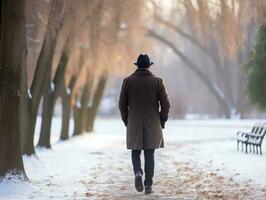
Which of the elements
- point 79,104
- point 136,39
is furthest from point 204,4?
point 79,104

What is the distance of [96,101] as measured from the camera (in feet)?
116

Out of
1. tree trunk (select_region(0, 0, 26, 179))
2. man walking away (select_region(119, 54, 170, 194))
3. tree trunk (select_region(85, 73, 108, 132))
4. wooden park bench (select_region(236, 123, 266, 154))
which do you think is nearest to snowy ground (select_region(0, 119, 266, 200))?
wooden park bench (select_region(236, 123, 266, 154))

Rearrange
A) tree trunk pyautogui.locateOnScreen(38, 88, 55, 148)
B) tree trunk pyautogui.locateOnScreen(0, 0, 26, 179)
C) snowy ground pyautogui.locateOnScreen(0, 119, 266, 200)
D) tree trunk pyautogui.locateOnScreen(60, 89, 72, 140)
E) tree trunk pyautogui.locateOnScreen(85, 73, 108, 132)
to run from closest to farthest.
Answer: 1. snowy ground pyautogui.locateOnScreen(0, 119, 266, 200)
2. tree trunk pyautogui.locateOnScreen(0, 0, 26, 179)
3. tree trunk pyautogui.locateOnScreen(38, 88, 55, 148)
4. tree trunk pyautogui.locateOnScreen(60, 89, 72, 140)
5. tree trunk pyautogui.locateOnScreen(85, 73, 108, 132)

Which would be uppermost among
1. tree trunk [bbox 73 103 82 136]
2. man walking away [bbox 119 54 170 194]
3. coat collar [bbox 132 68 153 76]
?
coat collar [bbox 132 68 153 76]

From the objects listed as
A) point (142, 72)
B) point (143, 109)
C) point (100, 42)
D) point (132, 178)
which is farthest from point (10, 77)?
point (100, 42)

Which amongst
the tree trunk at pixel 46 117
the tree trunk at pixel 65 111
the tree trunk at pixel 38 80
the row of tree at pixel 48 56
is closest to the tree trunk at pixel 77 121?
the row of tree at pixel 48 56

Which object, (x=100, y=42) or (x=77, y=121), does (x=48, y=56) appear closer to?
(x=100, y=42)

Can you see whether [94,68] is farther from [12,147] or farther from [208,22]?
[12,147]

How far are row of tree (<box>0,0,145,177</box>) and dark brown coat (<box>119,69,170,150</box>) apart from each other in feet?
7.85

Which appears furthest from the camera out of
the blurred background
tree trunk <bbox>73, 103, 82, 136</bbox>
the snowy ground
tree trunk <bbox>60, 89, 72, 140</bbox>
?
tree trunk <bbox>73, 103, 82, 136</bbox>

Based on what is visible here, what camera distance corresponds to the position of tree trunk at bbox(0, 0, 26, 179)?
1067 cm

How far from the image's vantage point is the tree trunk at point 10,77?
35.0 feet

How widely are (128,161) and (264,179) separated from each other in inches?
284

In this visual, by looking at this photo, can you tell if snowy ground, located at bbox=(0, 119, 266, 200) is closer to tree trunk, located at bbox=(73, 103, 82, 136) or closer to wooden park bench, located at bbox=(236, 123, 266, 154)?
wooden park bench, located at bbox=(236, 123, 266, 154)
